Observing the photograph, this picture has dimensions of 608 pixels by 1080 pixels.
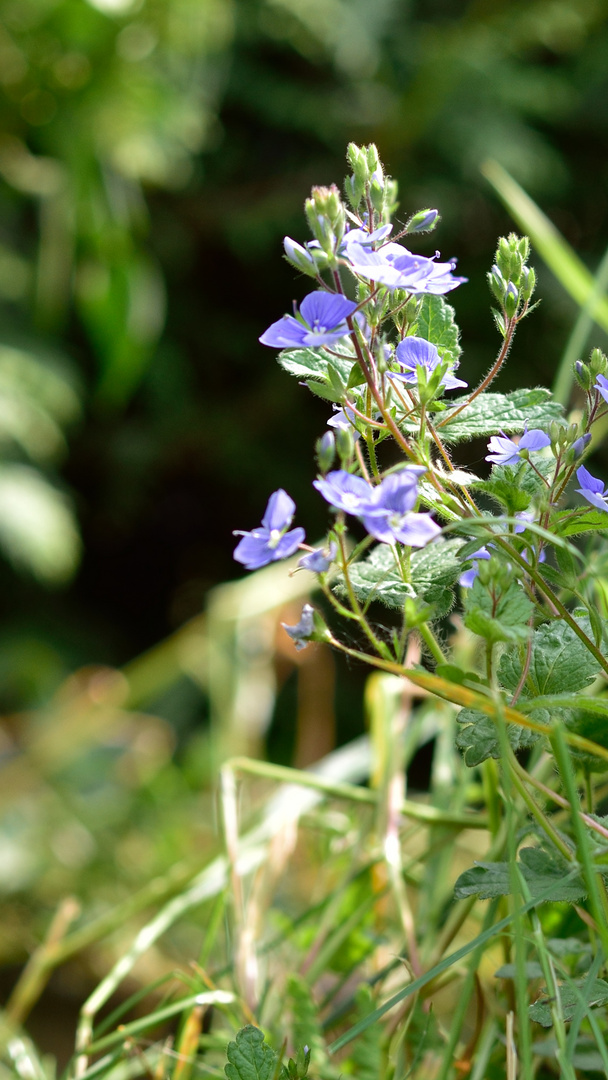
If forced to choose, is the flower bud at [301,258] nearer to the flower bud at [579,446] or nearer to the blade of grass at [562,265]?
the flower bud at [579,446]

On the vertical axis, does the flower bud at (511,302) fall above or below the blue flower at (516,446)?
above

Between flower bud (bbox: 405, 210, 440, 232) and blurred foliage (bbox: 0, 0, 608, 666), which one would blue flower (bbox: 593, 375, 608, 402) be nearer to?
flower bud (bbox: 405, 210, 440, 232)

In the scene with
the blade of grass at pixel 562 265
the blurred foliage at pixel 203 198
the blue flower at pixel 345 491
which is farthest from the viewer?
the blurred foliage at pixel 203 198

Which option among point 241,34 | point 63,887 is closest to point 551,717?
point 63,887

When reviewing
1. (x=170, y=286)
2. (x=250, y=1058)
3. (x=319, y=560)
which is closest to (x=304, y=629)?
(x=319, y=560)

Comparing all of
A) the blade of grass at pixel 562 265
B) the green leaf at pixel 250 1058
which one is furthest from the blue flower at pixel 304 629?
the blade of grass at pixel 562 265
